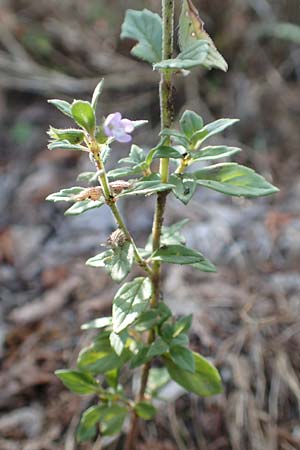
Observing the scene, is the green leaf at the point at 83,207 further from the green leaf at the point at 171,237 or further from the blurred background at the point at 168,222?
the blurred background at the point at 168,222

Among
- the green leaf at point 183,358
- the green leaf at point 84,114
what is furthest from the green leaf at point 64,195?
the green leaf at point 183,358

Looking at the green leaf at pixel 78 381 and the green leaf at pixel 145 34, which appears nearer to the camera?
the green leaf at pixel 145 34

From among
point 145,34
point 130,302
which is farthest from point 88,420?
point 145,34

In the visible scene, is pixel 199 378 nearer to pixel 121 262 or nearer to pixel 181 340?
pixel 181 340

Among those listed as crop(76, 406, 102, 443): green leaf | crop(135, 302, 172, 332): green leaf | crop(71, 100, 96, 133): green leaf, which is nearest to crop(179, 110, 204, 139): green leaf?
crop(71, 100, 96, 133): green leaf

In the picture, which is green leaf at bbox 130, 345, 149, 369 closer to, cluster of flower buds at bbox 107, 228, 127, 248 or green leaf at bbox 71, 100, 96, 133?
cluster of flower buds at bbox 107, 228, 127, 248

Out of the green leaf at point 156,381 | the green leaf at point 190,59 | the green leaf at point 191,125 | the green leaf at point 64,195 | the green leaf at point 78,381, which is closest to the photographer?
the green leaf at point 190,59
